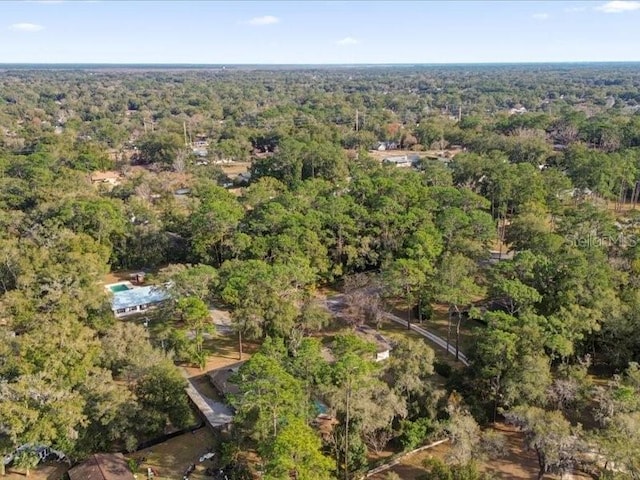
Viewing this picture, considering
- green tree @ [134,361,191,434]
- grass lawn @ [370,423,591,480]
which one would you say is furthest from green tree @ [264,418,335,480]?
green tree @ [134,361,191,434]

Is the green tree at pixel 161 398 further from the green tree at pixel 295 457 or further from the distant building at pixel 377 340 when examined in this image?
the distant building at pixel 377 340

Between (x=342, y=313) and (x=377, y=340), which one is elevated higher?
(x=342, y=313)

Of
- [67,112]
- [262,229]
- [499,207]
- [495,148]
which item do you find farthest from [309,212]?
[67,112]

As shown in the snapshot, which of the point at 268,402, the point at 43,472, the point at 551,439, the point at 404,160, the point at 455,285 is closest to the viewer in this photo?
the point at 551,439

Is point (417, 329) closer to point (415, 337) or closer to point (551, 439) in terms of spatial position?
point (415, 337)

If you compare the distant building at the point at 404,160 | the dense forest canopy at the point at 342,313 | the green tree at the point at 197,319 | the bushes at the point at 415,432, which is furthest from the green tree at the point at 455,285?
the distant building at the point at 404,160

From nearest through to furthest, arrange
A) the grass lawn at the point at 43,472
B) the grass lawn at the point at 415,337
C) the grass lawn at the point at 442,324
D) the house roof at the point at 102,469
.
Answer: the house roof at the point at 102,469 → the grass lawn at the point at 43,472 → the grass lawn at the point at 415,337 → the grass lawn at the point at 442,324

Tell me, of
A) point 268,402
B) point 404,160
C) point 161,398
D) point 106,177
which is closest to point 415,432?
point 268,402
